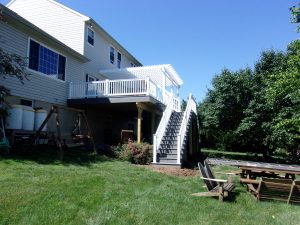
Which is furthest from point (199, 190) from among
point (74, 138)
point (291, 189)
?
point (74, 138)

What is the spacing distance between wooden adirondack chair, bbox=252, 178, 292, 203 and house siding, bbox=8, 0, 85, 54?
15.0 m

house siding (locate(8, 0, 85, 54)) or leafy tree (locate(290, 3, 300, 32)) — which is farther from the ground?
house siding (locate(8, 0, 85, 54))

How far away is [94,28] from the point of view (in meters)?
21.3

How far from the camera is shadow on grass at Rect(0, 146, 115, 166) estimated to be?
36.8 ft

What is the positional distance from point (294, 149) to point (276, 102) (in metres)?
4.01

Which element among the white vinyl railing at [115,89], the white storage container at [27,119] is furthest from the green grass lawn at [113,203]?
the white vinyl railing at [115,89]

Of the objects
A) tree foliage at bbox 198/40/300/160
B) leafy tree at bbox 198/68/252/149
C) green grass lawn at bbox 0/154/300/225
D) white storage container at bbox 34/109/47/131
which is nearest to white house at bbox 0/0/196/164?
white storage container at bbox 34/109/47/131

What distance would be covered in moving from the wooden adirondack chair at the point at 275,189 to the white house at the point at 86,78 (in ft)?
17.8

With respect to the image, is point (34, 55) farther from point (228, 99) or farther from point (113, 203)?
point (228, 99)

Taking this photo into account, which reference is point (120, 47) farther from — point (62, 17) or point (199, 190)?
point (199, 190)

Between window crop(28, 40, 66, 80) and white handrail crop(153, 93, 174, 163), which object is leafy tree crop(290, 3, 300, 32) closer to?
white handrail crop(153, 93, 174, 163)

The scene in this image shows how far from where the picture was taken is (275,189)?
7.86m

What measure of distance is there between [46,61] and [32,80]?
1517mm

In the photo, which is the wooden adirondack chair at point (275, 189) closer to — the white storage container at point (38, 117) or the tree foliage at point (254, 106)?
the white storage container at point (38, 117)
